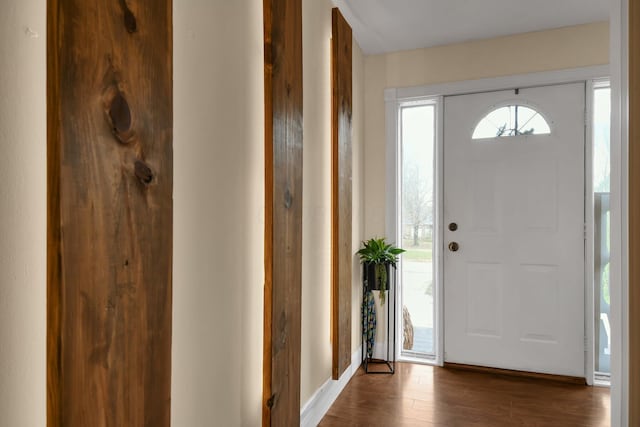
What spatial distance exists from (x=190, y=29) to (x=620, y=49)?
173 cm

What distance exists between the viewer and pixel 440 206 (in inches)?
122

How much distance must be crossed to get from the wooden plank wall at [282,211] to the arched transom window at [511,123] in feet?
5.59

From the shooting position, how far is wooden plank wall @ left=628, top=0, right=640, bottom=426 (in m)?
1.64

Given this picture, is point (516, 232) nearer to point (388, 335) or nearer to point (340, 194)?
point (388, 335)

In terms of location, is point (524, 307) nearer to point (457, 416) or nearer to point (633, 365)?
point (457, 416)

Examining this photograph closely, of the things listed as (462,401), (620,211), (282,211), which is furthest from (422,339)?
(282,211)

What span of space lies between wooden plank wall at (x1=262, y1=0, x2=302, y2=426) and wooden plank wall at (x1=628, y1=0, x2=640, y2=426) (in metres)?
1.40

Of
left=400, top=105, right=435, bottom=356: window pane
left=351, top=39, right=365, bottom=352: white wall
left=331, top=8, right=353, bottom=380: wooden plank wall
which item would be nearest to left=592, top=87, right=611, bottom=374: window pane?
left=400, top=105, right=435, bottom=356: window pane

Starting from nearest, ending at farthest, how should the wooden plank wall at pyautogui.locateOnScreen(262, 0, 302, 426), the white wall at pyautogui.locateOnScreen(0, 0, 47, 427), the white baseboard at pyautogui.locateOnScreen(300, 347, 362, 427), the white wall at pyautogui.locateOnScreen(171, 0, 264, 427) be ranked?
1. the white wall at pyautogui.locateOnScreen(0, 0, 47, 427)
2. the white wall at pyautogui.locateOnScreen(171, 0, 264, 427)
3. the wooden plank wall at pyautogui.locateOnScreen(262, 0, 302, 426)
4. the white baseboard at pyautogui.locateOnScreen(300, 347, 362, 427)

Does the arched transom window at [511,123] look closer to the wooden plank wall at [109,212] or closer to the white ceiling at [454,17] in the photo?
the white ceiling at [454,17]

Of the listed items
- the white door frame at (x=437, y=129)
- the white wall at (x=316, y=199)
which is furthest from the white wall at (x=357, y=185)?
the white wall at (x=316, y=199)

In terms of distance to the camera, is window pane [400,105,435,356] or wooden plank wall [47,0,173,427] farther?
window pane [400,105,435,356]

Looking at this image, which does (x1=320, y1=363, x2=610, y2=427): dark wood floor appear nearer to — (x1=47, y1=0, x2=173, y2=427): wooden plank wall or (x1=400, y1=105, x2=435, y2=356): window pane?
(x1=400, y1=105, x2=435, y2=356): window pane

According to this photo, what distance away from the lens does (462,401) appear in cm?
249
